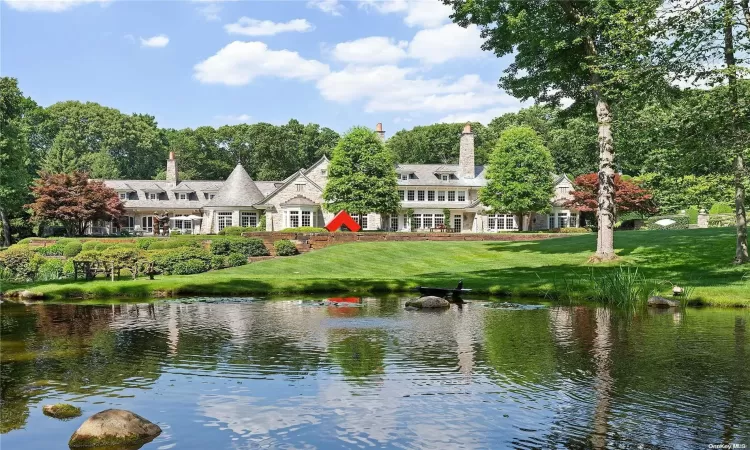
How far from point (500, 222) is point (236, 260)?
135 ft

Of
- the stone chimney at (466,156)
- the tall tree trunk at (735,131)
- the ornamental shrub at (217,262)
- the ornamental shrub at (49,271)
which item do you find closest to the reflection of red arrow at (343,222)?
the stone chimney at (466,156)

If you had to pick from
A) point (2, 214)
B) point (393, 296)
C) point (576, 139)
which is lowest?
point (393, 296)

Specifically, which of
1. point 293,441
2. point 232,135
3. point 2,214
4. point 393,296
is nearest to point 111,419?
point 293,441

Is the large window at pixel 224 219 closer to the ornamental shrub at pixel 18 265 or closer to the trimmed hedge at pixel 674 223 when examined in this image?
the ornamental shrub at pixel 18 265

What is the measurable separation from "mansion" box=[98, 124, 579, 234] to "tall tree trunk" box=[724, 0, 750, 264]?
38.9 metres

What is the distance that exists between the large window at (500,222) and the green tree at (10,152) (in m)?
43.4

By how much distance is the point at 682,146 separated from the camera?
70.5 feet

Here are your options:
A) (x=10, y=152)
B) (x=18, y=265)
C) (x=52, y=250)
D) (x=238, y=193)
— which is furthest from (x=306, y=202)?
(x=18, y=265)

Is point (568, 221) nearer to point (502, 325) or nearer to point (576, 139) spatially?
point (576, 139)

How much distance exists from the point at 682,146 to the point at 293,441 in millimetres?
18275

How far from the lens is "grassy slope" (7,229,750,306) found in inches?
911

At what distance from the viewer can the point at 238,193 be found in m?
65.5

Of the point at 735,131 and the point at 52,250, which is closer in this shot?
the point at 735,131

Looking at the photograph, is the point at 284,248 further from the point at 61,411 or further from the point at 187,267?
the point at 61,411
